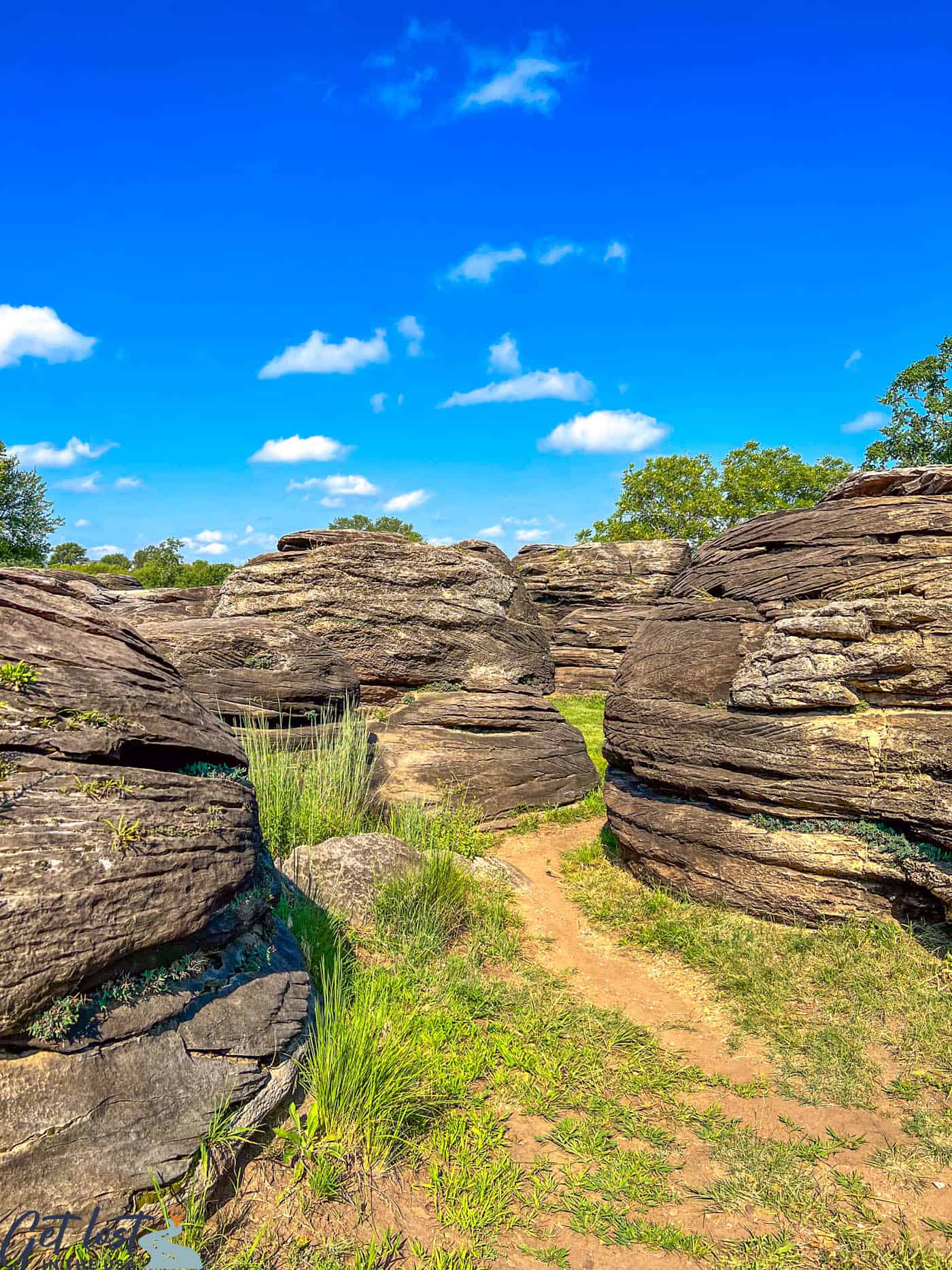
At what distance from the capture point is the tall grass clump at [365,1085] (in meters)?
4.00

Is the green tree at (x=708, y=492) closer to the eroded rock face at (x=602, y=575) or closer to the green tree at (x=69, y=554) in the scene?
the eroded rock face at (x=602, y=575)

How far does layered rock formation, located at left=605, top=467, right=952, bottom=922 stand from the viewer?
6.54 metres

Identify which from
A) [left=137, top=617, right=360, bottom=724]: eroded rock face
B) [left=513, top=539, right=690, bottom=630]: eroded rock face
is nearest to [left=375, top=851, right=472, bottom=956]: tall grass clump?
[left=137, top=617, right=360, bottom=724]: eroded rock face

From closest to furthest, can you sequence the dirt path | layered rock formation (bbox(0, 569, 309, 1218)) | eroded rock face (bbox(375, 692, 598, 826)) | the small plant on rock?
layered rock formation (bbox(0, 569, 309, 1218)), the small plant on rock, the dirt path, eroded rock face (bbox(375, 692, 598, 826))

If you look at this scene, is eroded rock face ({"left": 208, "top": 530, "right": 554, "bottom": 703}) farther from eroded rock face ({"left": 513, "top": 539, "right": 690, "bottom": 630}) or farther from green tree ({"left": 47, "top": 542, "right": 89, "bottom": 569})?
green tree ({"left": 47, "top": 542, "right": 89, "bottom": 569})

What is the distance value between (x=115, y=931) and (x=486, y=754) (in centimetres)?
816

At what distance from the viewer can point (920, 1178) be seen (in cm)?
399

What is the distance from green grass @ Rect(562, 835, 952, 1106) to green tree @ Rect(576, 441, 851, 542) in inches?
1423

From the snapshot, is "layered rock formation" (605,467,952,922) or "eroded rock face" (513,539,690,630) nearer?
"layered rock formation" (605,467,952,922)

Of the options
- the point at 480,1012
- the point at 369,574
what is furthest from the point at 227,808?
the point at 369,574

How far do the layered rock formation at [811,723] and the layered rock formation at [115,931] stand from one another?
477cm

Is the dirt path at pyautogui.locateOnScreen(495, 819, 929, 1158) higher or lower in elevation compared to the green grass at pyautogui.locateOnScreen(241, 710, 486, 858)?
lower

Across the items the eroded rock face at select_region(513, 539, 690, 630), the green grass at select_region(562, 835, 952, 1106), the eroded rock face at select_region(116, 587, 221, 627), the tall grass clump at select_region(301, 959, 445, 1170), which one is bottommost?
the green grass at select_region(562, 835, 952, 1106)

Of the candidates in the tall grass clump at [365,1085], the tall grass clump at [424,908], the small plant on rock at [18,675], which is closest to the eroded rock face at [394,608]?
the tall grass clump at [424,908]
